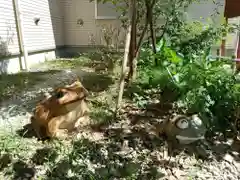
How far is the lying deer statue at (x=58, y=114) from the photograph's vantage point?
8.19ft

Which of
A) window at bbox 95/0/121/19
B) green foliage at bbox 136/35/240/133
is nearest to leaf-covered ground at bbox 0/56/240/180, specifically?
green foliage at bbox 136/35/240/133

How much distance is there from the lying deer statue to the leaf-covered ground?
0.13 m

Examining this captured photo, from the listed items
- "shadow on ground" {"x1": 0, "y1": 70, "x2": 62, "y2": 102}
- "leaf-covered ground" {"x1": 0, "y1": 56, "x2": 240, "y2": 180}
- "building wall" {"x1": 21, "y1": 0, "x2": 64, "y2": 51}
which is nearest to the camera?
"leaf-covered ground" {"x1": 0, "y1": 56, "x2": 240, "y2": 180}

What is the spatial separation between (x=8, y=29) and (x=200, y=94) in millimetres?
5021

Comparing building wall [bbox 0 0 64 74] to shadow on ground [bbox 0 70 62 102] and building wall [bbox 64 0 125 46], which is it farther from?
shadow on ground [bbox 0 70 62 102]

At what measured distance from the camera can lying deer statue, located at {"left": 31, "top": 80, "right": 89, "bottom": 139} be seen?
250 cm

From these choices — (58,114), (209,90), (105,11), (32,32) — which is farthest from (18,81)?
(105,11)

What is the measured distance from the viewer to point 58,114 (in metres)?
2.55

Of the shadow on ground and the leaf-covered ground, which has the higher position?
the shadow on ground

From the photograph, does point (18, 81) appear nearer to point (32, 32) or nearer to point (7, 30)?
point (7, 30)

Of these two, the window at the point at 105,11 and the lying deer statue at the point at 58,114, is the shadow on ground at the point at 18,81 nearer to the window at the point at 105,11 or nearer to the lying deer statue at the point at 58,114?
the lying deer statue at the point at 58,114

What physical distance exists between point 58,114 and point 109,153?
0.73 m

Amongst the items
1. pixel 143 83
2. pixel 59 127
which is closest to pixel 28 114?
pixel 59 127

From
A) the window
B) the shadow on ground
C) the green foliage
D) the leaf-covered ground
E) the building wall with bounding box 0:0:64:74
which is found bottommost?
the leaf-covered ground
